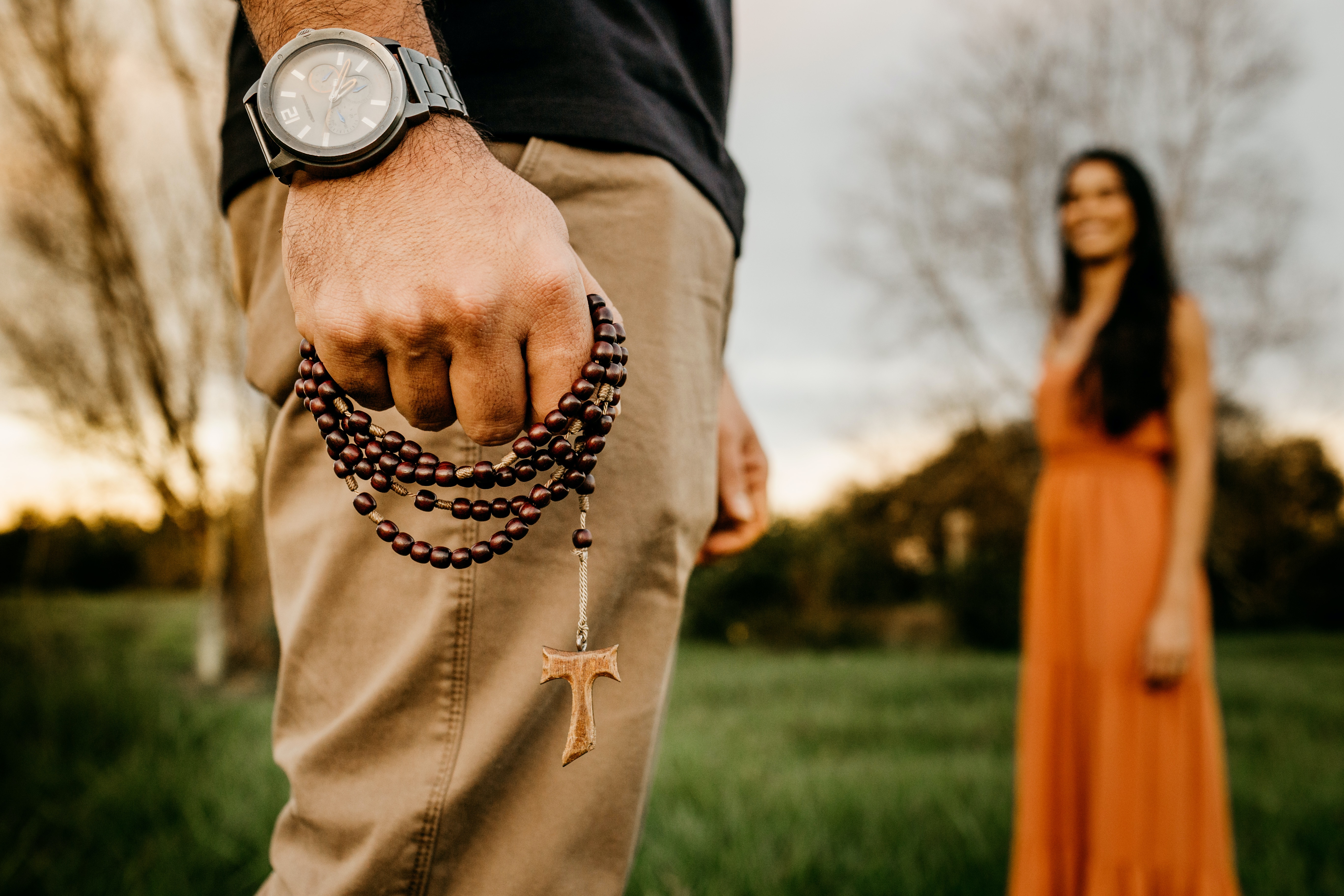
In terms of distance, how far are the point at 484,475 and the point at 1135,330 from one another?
296cm

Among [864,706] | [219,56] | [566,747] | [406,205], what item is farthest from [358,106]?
[219,56]

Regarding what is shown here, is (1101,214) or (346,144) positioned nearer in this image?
(346,144)

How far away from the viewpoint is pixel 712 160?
3.33 feet

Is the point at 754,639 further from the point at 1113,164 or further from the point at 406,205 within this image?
the point at 406,205

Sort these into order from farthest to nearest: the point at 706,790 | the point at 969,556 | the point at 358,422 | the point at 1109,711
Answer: the point at 969,556
the point at 706,790
the point at 1109,711
the point at 358,422

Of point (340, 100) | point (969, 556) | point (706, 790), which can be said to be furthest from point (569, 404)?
point (969, 556)

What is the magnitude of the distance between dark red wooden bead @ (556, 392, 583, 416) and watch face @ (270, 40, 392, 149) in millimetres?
273

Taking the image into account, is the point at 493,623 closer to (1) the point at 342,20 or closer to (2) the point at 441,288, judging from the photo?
(2) the point at 441,288

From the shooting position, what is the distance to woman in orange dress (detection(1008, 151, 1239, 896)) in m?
2.66

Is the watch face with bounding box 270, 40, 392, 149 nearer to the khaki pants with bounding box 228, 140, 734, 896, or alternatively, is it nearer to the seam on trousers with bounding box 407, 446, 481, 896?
the khaki pants with bounding box 228, 140, 734, 896

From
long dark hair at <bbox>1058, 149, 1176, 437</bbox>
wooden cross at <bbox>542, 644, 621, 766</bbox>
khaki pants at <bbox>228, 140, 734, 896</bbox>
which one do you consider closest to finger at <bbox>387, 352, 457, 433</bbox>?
khaki pants at <bbox>228, 140, 734, 896</bbox>

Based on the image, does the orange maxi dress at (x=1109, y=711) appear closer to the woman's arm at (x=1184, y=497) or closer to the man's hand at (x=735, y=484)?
the woman's arm at (x=1184, y=497)

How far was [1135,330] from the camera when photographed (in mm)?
3066

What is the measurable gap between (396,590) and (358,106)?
45 cm
